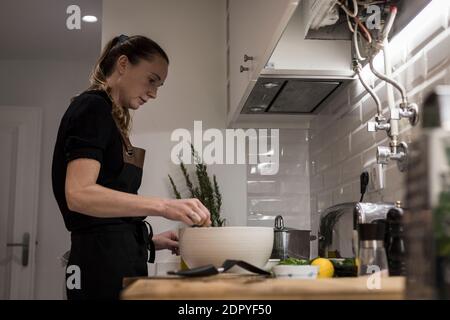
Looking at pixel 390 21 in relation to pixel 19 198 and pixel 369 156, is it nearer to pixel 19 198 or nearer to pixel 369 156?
pixel 369 156

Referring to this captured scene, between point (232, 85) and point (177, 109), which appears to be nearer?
point (232, 85)

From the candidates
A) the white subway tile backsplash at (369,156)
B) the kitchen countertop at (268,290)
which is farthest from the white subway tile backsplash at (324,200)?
the kitchen countertop at (268,290)

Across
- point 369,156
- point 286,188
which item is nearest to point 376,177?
point 369,156

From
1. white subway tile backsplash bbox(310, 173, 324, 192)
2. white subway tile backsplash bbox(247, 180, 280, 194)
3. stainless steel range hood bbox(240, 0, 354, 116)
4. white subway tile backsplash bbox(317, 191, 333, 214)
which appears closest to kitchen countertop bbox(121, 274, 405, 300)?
stainless steel range hood bbox(240, 0, 354, 116)

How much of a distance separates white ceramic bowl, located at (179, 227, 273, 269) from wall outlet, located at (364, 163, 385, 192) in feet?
1.69

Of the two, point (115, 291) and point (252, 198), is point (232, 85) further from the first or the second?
point (115, 291)

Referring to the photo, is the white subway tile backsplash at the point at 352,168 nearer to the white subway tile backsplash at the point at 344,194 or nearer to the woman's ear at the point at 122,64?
the white subway tile backsplash at the point at 344,194

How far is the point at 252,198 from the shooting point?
2152 millimetres

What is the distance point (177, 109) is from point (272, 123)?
0.38 meters

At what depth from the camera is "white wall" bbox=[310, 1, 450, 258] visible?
3.26ft

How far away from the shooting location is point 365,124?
1.40m

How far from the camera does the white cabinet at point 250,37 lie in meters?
1.12

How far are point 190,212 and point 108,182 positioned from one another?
1.14ft
